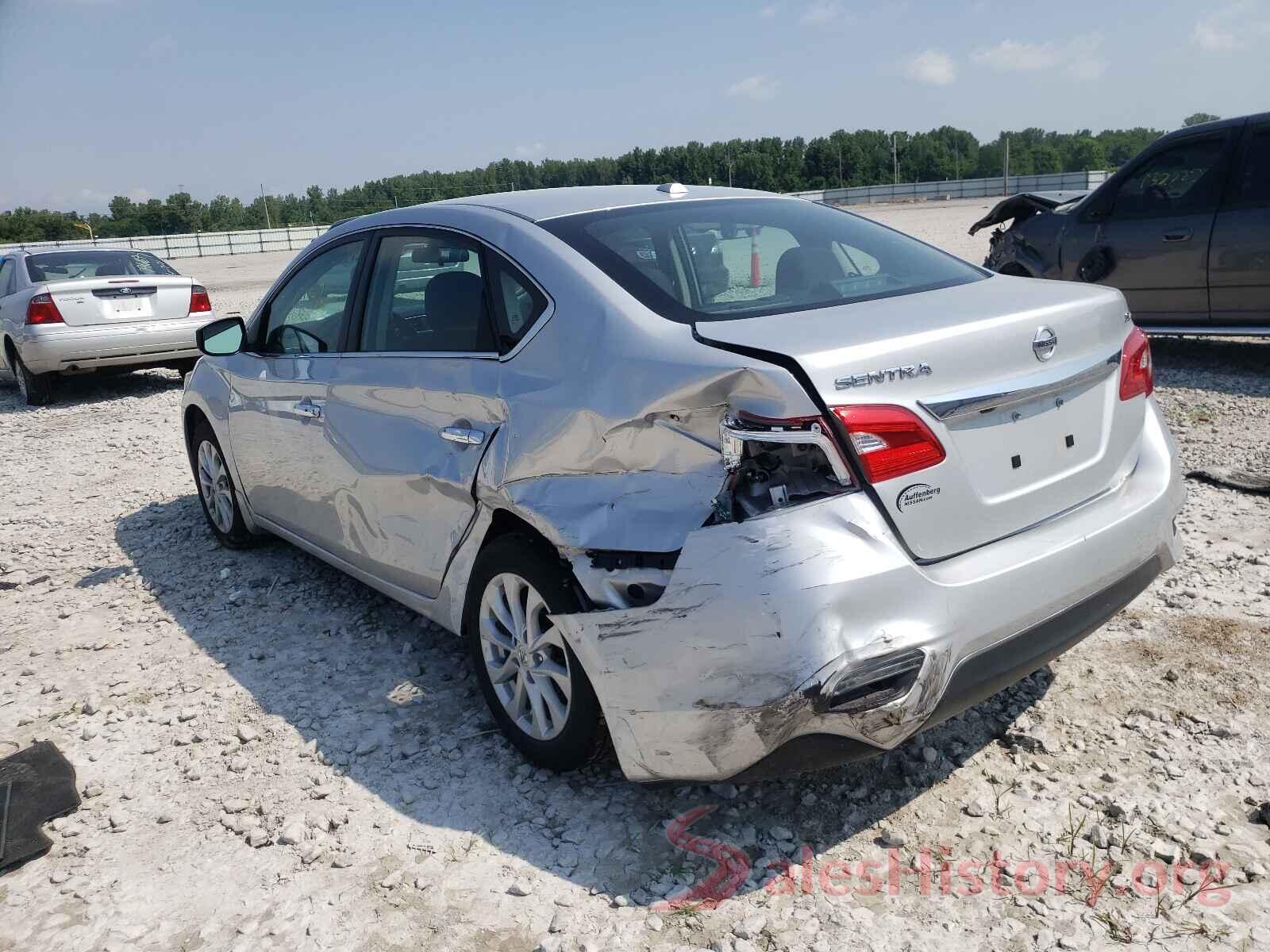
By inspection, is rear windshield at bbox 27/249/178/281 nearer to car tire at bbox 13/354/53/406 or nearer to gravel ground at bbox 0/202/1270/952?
car tire at bbox 13/354/53/406

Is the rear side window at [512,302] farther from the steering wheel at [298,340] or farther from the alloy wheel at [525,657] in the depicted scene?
the steering wheel at [298,340]

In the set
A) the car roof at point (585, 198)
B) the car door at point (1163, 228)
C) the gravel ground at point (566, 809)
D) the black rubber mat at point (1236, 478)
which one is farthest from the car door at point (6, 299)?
the black rubber mat at point (1236, 478)

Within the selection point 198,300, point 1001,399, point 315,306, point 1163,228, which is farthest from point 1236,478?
point 198,300

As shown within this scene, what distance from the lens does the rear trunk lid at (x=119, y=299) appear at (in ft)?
34.9

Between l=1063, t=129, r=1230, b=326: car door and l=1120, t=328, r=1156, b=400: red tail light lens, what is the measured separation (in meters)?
5.35

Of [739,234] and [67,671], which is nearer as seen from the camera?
[739,234]

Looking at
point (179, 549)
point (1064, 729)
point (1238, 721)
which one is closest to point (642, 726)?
point (1064, 729)

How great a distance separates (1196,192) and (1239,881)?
6.83m

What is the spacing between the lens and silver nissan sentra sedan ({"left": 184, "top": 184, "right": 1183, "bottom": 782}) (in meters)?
2.46

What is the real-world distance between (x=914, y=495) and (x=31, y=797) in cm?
301

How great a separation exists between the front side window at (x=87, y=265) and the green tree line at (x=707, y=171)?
55.7 metres

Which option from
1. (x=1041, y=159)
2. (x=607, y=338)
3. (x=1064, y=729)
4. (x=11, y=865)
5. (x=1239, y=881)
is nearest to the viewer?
(x=1239, y=881)

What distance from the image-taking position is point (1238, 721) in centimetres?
322

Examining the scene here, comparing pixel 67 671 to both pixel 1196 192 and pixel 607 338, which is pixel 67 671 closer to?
pixel 607 338
